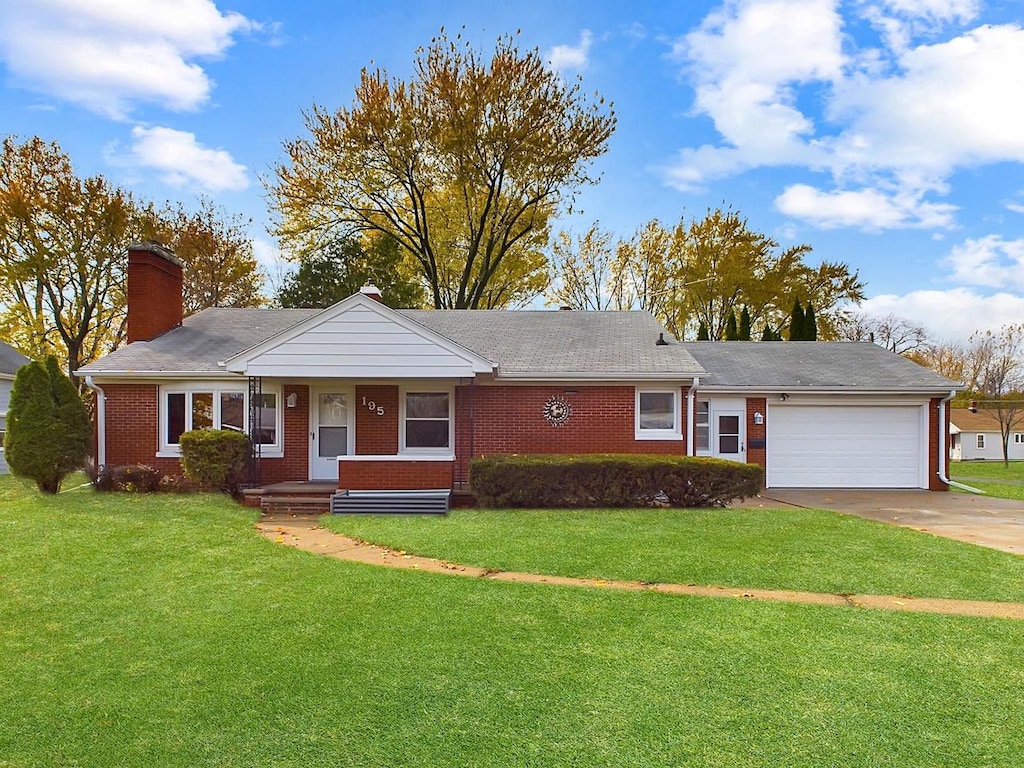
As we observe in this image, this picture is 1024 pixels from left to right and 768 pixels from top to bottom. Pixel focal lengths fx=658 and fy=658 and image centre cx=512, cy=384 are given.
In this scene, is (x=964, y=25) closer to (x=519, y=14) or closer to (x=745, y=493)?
(x=745, y=493)

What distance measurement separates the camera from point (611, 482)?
38.2 feet

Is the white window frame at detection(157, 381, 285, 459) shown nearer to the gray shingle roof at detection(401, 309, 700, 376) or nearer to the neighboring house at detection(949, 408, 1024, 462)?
the gray shingle roof at detection(401, 309, 700, 376)

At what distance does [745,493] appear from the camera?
11.7 m

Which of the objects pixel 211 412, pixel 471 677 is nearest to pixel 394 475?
pixel 211 412

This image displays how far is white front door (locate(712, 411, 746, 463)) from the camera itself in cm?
1617

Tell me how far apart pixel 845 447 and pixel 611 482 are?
7782 mm

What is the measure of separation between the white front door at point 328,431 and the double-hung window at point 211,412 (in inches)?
30.2

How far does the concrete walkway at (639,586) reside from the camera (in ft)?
20.0

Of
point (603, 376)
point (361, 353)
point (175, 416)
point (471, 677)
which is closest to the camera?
point (471, 677)

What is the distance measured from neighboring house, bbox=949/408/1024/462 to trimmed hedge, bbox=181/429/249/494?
46128 mm

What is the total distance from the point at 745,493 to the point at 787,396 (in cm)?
527

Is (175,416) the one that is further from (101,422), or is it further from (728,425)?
(728,425)

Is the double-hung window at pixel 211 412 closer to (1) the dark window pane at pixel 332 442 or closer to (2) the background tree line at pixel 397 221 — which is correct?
(1) the dark window pane at pixel 332 442

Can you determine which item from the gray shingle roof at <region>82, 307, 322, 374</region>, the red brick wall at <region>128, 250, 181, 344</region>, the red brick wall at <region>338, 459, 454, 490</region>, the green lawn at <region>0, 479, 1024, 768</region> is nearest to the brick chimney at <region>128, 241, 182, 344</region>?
the red brick wall at <region>128, 250, 181, 344</region>
